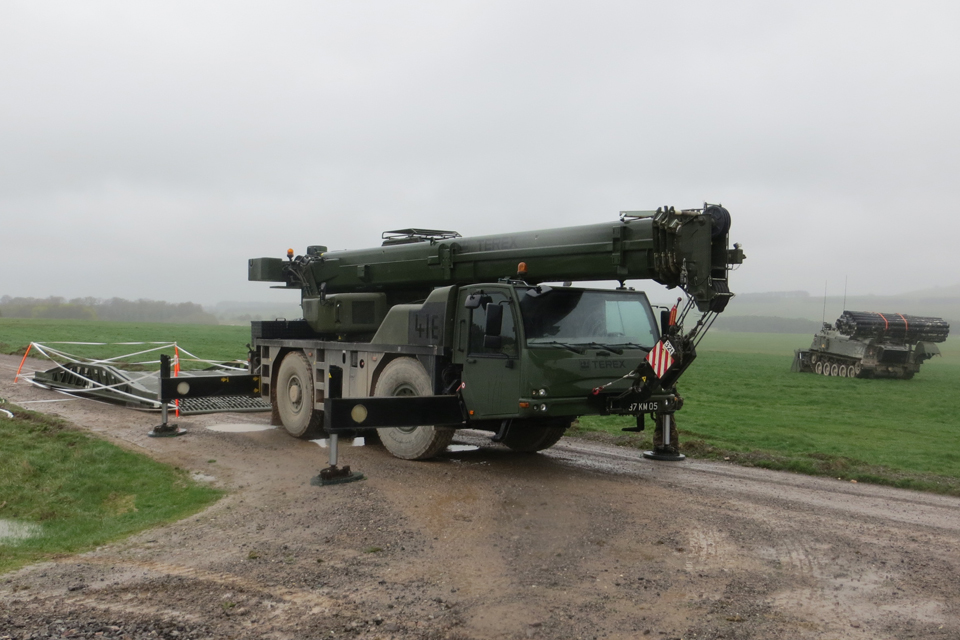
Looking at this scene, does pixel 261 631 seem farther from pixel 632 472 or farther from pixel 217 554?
pixel 632 472

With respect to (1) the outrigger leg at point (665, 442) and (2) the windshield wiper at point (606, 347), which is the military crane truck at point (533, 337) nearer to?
(2) the windshield wiper at point (606, 347)

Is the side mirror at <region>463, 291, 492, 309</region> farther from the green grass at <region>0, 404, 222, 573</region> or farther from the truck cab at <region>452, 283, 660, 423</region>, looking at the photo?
the green grass at <region>0, 404, 222, 573</region>

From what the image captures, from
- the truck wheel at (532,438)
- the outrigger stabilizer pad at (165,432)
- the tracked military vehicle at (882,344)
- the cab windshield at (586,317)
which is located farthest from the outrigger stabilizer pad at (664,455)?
the tracked military vehicle at (882,344)

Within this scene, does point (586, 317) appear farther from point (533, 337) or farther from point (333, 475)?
point (333, 475)

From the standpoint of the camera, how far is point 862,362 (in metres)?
31.7

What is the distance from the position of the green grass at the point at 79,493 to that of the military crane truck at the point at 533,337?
1876 mm

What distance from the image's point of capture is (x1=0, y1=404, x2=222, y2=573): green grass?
682 centimetres

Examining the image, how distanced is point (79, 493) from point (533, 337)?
5.16 metres

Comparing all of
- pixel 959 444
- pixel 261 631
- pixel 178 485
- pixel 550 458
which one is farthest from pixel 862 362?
pixel 261 631

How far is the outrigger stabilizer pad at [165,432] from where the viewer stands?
37.9 ft

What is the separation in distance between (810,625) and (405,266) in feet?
25.4

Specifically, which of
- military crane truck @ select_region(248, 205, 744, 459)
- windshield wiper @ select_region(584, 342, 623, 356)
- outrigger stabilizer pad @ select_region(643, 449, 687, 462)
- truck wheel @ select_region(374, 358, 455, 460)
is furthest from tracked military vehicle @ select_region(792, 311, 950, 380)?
truck wheel @ select_region(374, 358, 455, 460)

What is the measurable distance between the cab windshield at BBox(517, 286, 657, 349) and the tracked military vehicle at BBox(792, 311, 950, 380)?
25.9 m

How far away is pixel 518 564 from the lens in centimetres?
573
